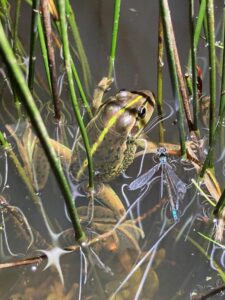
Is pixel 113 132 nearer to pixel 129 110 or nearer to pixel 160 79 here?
pixel 129 110

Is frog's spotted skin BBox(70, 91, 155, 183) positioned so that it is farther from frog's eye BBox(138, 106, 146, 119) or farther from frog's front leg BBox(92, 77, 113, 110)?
frog's front leg BBox(92, 77, 113, 110)

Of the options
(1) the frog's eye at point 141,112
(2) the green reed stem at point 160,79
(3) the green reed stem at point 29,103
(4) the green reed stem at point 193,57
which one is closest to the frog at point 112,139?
(1) the frog's eye at point 141,112

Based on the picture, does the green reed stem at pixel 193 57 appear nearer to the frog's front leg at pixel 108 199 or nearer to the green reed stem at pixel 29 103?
the frog's front leg at pixel 108 199

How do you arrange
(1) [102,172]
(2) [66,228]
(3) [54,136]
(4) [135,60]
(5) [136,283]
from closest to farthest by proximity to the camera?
(5) [136,283] → (2) [66,228] → (1) [102,172] → (3) [54,136] → (4) [135,60]

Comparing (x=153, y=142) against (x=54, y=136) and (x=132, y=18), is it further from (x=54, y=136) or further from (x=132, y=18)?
(x=132, y=18)

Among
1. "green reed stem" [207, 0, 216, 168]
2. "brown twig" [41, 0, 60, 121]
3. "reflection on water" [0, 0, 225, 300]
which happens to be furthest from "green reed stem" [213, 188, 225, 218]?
"brown twig" [41, 0, 60, 121]

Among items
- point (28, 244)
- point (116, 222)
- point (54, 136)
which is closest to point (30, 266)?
point (28, 244)

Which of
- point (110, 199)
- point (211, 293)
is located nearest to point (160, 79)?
point (110, 199)
